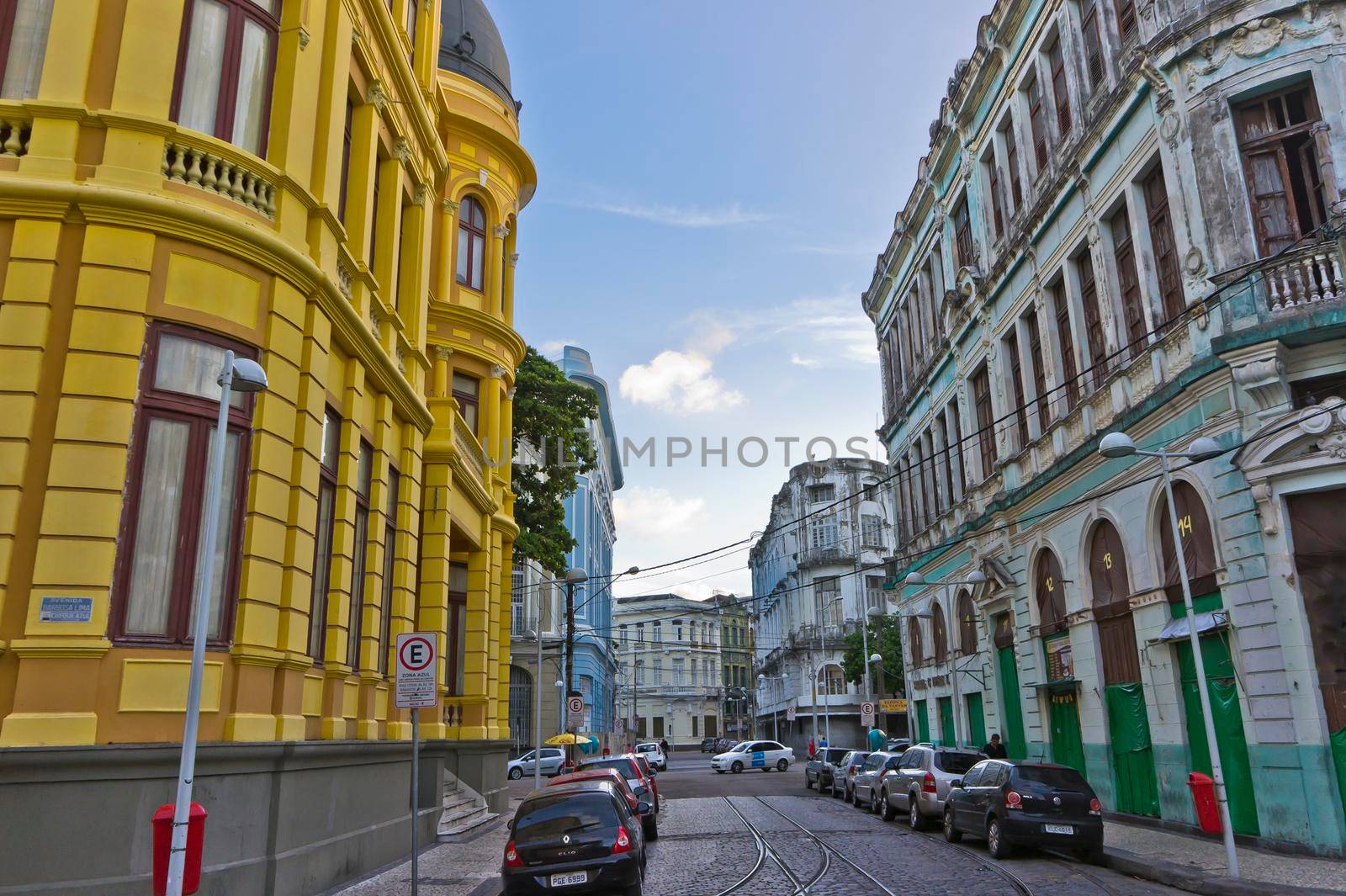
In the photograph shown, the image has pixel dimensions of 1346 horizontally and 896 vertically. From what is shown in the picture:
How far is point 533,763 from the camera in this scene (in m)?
46.0

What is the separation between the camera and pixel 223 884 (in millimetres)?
10055

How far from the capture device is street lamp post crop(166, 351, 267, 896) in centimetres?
791

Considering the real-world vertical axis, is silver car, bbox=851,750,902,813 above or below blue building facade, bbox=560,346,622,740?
below

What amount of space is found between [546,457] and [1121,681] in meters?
18.5

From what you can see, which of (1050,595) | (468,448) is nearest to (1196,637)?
(1050,595)

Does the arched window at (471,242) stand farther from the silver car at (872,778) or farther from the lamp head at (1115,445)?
the lamp head at (1115,445)

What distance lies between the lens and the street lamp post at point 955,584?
87.3ft

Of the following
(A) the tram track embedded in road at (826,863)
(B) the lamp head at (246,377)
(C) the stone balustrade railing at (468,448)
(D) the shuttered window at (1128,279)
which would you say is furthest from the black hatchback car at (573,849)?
(D) the shuttered window at (1128,279)

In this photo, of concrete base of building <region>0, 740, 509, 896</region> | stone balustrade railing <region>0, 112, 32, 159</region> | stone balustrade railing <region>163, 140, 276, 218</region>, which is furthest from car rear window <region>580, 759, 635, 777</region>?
stone balustrade railing <region>0, 112, 32, 159</region>

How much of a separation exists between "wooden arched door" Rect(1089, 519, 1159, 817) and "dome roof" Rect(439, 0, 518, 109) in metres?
18.3

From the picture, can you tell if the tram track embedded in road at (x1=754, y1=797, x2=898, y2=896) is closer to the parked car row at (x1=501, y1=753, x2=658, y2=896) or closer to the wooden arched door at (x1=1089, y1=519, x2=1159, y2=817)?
the parked car row at (x1=501, y1=753, x2=658, y2=896)

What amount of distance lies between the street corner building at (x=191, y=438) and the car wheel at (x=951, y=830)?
9491 millimetres

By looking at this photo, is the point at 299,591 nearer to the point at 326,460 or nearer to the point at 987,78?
the point at 326,460

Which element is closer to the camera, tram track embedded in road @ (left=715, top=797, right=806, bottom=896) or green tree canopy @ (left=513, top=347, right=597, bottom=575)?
tram track embedded in road @ (left=715, top=797, right=806, bottom=896)
